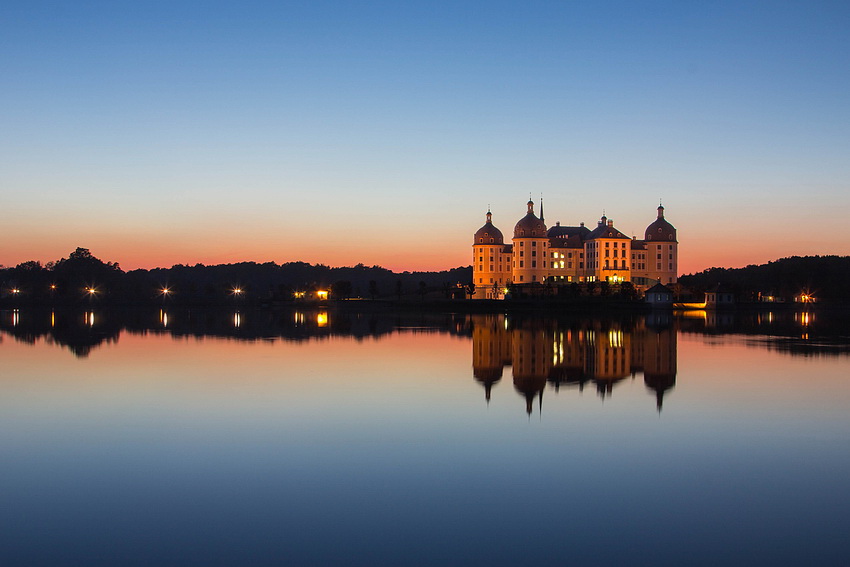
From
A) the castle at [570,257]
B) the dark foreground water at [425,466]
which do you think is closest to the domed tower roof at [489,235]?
the castle at [570,257]

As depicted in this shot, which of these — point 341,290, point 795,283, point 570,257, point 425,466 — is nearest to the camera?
point 425,466

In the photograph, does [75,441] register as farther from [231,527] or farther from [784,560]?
[784,560]

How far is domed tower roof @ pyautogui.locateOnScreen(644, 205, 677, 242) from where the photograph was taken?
7606 centimetres

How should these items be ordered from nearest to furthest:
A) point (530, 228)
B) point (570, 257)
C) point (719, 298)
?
point (719, 298)
point (530, 228)
point (570, 257)

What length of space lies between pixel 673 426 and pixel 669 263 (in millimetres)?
67915

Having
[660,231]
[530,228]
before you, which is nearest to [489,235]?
[530,228]

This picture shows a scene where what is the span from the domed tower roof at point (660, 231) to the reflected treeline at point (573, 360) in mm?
45246

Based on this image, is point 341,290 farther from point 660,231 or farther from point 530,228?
point 660,231

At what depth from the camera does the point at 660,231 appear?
7631cm

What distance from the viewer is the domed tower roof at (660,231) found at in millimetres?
76062

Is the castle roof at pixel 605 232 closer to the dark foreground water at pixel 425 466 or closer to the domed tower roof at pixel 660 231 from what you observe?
the domed tower roof at pixel 660 231

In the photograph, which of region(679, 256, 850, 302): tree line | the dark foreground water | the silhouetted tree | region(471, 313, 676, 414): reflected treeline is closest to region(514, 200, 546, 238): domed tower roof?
region(679, 256, 850, 302): tree line

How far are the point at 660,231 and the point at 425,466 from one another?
72.3 m

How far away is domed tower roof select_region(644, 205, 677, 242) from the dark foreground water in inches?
2346
